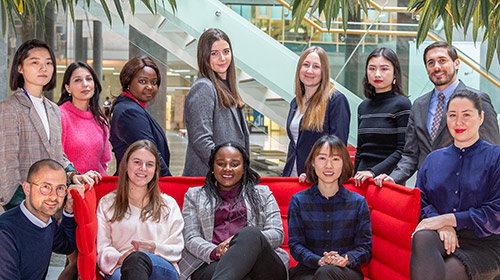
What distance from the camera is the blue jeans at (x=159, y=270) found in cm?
284

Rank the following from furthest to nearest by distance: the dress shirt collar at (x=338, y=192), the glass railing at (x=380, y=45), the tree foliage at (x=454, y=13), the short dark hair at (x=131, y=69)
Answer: the glass railing at (x=380, y=45) < the short dark hair at (x=131, y=69) < the dress shirt collar at (x=338, y=192) < the tree foliage at (x=454, y=13)

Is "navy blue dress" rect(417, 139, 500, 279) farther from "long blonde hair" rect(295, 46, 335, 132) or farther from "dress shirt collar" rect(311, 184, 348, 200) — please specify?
"long blonde hair" rect(295, 46, 335, 132)

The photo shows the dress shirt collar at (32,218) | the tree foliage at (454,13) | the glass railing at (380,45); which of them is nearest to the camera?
the tree foliage at (454,13)

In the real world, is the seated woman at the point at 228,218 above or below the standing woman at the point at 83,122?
below

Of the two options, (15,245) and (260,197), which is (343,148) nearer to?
(260,197)

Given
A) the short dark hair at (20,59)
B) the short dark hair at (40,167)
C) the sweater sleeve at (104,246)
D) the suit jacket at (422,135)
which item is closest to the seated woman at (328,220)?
the suit jacket at (422,135)

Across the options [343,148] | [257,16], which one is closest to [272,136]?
[257,16]

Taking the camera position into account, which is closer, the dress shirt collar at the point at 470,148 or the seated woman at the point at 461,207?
the seated woman at the point at 461,207

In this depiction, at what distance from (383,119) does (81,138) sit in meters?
1.81

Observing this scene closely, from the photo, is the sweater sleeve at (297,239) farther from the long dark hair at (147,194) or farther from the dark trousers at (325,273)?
the long dark hair at (147,194)

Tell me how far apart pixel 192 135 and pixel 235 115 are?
0.28m

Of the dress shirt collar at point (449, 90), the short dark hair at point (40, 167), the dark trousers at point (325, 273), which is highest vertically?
the dress shirt collar at point (449, 90)

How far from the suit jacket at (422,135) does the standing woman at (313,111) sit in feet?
1.20

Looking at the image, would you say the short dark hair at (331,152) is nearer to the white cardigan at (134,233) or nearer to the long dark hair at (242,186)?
the long dark hair at (242,186)
